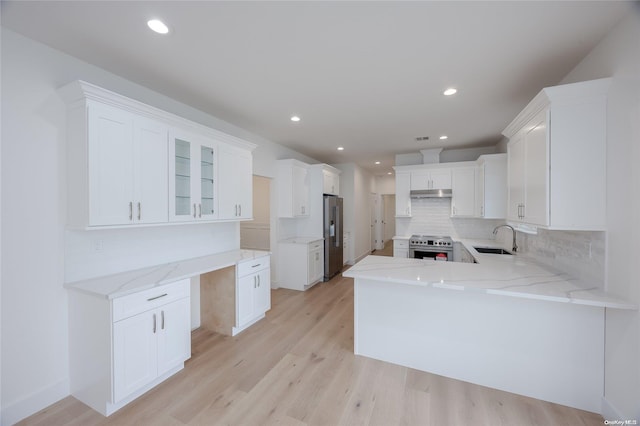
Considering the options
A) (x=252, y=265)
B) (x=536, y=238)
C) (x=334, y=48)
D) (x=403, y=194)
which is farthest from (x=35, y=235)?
(x=403, y=194)

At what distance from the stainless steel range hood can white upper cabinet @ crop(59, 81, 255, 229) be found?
147 inches

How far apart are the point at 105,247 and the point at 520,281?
357cm

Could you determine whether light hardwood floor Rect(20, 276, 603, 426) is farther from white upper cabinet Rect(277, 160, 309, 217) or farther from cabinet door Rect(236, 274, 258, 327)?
white upper cabinet Rect(277, 160, 309, 217)

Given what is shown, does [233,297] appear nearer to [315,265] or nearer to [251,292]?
[251,292]

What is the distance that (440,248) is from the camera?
4.48m

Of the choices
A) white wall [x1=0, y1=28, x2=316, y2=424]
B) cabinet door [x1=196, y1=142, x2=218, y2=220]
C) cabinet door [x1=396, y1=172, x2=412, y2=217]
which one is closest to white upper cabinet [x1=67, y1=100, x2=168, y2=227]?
white wall [x1=0, y1=28, x2=316, y2=424]

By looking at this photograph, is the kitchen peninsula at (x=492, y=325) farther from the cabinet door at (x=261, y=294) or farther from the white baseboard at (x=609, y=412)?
the cabinet door at (x=261, y=294)

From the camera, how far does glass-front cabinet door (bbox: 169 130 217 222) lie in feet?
8.47

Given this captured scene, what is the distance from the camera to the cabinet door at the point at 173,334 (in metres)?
2.18

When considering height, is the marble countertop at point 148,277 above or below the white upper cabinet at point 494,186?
Answer: below

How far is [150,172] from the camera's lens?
2.36 meters

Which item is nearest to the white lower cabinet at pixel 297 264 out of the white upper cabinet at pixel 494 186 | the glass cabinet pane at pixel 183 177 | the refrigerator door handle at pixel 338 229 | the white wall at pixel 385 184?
the refrigerator door handle at pixel 338 229

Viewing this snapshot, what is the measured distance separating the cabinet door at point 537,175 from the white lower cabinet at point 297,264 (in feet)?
10.8

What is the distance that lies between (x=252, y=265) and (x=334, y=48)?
2.51 metres
